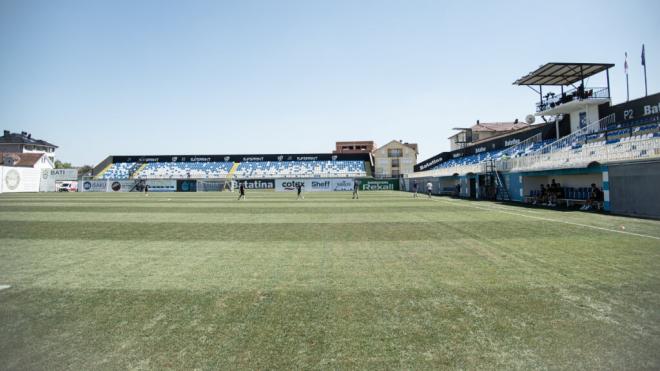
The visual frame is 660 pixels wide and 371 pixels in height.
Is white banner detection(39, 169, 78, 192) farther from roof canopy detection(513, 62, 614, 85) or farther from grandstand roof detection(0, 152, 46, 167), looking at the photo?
roof canopy detection(513, 62, 614, 85)

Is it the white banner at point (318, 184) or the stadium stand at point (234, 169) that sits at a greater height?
the stadium stand at point (234, 169)

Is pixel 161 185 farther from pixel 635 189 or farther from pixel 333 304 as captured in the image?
pixel 635 189

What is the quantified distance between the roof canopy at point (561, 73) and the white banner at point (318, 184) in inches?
1193

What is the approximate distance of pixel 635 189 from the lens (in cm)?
1502

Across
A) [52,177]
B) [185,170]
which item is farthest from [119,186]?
[185,170]

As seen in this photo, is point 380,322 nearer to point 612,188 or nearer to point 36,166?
point 612,188

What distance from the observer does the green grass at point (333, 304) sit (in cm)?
358

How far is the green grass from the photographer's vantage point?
358cm

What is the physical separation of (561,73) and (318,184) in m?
36.8

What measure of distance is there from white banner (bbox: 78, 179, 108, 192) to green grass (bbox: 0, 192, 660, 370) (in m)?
56.5

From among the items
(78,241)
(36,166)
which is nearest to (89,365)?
(78,241)

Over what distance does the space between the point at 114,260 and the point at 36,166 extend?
3055 inches

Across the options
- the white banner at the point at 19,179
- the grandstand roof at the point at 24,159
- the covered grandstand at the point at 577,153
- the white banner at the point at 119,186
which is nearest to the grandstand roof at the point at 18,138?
the grandstand roof at the point at 24,159

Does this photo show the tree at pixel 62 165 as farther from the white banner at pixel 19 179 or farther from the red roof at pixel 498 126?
the red roof at pixel 498 126
